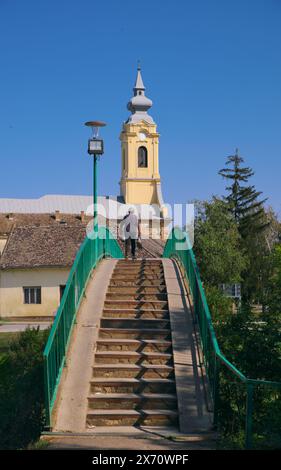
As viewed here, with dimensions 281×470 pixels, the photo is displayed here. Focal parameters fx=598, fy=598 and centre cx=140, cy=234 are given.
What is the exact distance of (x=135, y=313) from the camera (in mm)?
10992

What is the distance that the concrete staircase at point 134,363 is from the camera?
328 inches

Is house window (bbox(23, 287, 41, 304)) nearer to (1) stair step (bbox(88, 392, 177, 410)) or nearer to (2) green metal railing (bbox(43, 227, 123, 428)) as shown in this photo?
(2) green metal railing (bbox(43, 227, 123, 428))

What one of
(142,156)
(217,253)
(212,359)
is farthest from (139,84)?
(212,359)

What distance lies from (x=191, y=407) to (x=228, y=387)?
2.07ft

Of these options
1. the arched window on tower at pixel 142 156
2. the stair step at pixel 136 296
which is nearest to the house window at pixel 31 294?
the stair step at pixel 136 296

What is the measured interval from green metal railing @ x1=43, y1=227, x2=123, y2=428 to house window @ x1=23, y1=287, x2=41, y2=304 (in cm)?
2435

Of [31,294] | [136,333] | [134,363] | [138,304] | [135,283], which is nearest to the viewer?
[134,363]

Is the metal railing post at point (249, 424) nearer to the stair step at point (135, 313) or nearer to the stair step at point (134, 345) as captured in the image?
the stair step at point (134, 345)

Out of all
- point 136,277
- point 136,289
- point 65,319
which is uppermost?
point 136,277

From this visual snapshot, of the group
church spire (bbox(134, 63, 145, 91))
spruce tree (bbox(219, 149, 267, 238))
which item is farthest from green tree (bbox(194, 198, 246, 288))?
church spire (bbox(134, 63, 145, 91))

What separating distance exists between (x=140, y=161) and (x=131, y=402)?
63.7 meters

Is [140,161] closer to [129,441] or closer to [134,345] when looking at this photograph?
[134,345]

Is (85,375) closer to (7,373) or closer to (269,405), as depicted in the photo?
(269,405)
